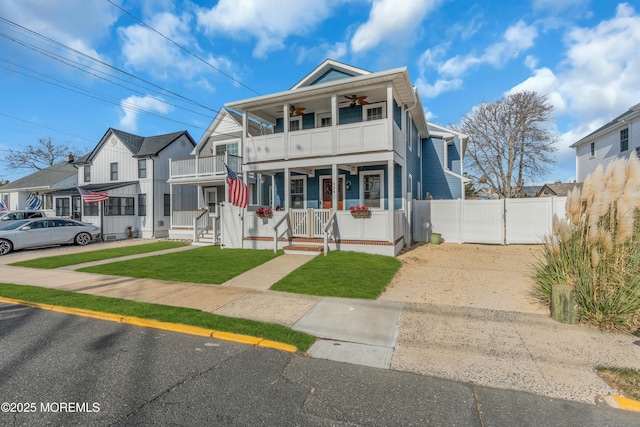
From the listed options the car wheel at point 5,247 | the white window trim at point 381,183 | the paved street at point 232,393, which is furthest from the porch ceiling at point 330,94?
the car wheel at point 5,247

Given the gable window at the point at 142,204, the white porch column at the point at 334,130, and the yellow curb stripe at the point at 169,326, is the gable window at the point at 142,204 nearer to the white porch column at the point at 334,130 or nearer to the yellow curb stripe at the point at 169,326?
the white porch column at the point at 334,130

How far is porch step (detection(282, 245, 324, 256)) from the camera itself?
427 inches

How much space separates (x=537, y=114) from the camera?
28.4 metres

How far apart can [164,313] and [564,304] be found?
259 inches

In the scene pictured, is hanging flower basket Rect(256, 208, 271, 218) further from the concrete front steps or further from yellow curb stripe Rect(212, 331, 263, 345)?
yellow curb stripe Rect(212, 331, 263, 345)

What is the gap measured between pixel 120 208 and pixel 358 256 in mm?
17043

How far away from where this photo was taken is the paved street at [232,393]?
2.66m

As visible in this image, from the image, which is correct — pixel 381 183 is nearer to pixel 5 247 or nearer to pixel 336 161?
pixel 336 161

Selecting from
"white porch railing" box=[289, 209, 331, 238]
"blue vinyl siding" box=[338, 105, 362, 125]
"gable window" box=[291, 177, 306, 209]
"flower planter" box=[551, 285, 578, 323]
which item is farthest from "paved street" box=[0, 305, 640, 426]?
"blue vinyl siding" box=[338, 105, 362, 125]

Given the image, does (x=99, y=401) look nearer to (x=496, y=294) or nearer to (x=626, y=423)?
(x=626, y=423)

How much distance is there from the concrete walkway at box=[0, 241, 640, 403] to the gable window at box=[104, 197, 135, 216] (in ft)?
46.6

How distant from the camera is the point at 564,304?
486 centimetres

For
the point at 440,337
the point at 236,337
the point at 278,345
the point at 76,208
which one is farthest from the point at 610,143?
the point at 76,208

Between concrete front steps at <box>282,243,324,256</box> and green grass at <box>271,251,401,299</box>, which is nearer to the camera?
green grass at <box>271,251,401,299</box>
